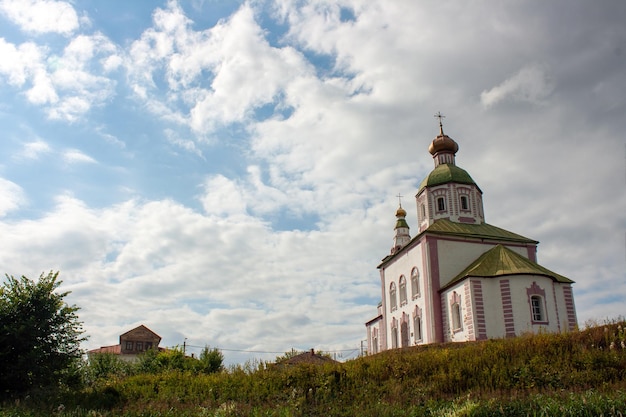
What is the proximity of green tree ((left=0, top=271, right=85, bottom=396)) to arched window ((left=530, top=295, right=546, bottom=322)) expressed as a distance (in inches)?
851

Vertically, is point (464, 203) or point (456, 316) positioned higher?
point (464, 203)

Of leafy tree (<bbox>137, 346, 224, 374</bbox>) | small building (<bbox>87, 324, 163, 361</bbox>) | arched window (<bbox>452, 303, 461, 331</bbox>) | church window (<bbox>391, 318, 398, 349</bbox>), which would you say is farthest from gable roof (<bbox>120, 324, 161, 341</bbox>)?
arched window (<bbox>452, 303, 461, 331</bbox>)

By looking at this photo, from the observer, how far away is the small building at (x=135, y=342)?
5990cm

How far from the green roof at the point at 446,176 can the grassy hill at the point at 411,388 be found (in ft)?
72.8

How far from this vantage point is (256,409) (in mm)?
11539

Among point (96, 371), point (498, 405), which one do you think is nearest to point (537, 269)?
point (498, 405)

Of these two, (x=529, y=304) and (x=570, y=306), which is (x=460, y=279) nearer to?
(x=529, y=304)

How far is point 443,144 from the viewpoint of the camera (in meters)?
39.8

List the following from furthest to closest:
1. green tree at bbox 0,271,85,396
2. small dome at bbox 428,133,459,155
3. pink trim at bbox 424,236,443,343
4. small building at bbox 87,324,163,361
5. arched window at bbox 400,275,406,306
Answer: small building at bbox 87,324,163,361 < small dome at bbox 428,133,459,155 < arched window at bbox 400,275,406,306 < pink trim at bbox 424,236,443,343 < green tree at bbox 0,271,85,396

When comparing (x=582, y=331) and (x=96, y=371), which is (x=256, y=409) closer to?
(x=582, y=331)

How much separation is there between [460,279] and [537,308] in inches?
161

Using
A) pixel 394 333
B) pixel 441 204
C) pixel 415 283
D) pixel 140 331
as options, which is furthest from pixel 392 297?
pixel 140 331

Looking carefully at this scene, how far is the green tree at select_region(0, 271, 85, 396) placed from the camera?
15258 millimetres

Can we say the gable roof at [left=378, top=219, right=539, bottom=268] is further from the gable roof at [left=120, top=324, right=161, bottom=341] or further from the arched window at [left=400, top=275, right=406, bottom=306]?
the gable roof at [left=120, top=324, right=161, bottom=341]
